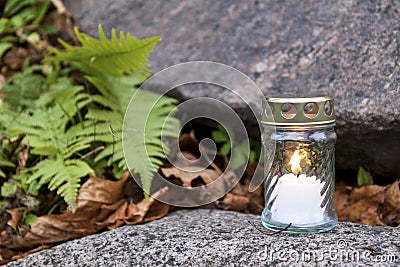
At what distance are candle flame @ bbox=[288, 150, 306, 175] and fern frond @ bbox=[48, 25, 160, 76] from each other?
1.24 meters

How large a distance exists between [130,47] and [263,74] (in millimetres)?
913

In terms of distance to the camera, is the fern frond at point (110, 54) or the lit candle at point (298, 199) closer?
the lit candle at point (298, 199)

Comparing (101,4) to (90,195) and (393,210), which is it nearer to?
(90,195)

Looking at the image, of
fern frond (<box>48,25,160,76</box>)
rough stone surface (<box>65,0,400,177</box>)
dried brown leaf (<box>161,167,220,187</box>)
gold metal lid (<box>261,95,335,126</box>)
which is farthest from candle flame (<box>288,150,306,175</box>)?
fern frond (<box>48,25,160,76</box>)

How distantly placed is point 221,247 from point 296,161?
1.82 ft

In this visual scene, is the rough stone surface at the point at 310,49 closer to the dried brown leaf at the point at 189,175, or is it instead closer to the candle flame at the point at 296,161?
the dried brown leaf at the point at 189,175

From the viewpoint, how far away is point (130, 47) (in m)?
3.13

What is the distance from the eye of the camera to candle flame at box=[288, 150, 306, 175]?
7.68ft

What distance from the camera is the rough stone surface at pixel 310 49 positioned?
2.95m

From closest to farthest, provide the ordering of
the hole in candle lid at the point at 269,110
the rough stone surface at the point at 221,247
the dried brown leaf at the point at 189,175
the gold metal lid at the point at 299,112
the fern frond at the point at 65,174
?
the rough stone surface at the point at 221,247 → the gold metal lid at the point at 299,112 → the hole in candle lid at the point at 269,110 → the fern frond at the point at 65,174 → the dried brown leaf at the point at 189,175

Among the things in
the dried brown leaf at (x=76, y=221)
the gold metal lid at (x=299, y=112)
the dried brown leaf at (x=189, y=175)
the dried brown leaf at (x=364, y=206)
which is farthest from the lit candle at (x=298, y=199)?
the dried brown leaf at (x=76, y=221)

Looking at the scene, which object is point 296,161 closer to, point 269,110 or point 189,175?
point 269,110

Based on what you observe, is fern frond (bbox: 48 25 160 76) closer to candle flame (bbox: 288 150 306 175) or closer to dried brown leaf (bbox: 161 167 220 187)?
dried brown leaf (bbox: 161 167 220 187)

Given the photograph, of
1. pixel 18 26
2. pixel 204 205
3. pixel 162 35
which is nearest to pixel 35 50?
pixel 18 26
